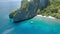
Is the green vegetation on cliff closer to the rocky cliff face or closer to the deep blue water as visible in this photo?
the rocky cliff face

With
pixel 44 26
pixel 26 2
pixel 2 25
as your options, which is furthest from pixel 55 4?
pixel 2 25

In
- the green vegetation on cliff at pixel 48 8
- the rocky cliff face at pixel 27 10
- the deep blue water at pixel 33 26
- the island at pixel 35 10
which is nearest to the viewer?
the deep blue water at pixel 33 26

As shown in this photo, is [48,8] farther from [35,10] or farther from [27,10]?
[27,10]

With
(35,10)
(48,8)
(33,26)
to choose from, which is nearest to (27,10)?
(35,10)

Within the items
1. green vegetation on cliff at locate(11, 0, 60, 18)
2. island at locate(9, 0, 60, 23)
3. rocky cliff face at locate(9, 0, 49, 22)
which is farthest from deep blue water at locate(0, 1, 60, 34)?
green vegetation on cliff at locate(11, 0, 60, 18)

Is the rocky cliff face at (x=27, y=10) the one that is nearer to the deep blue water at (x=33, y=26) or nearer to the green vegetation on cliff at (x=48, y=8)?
the green vegetation on cliff at (x=48, y=8)

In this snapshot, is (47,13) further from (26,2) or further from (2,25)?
(2,25)

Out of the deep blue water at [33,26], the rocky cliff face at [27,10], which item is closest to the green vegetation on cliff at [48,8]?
the rocky cliff face at [27,10]

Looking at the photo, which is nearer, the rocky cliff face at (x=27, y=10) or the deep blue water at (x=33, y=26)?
the deep blue water at (x=33, y=26)
